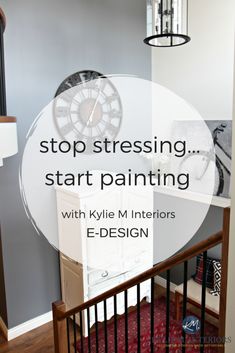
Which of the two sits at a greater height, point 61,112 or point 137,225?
point 61,112

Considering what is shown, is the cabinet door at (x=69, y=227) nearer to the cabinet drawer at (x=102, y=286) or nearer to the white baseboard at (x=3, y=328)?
the cabinet drawer at (x=102, y=286)

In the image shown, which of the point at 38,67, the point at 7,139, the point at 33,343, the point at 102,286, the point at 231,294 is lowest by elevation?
the point at 33,343

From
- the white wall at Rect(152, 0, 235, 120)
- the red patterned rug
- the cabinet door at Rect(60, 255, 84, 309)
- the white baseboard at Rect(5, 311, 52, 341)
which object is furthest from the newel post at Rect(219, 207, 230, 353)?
the white baseboard at Rect(5, 311, 52, 341)

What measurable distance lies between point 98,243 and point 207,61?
2033 mm

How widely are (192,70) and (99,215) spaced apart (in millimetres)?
1760

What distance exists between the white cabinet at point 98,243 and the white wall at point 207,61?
1.08 meters

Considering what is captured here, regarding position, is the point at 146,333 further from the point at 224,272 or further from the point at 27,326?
the point at 224,272

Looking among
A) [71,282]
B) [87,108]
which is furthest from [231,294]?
[87,108]

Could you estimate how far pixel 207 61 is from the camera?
2980mm

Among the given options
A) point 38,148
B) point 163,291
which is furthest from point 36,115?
point 163,291

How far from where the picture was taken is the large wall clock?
2.91 metres

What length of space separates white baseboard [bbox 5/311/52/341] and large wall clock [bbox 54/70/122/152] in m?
1.75

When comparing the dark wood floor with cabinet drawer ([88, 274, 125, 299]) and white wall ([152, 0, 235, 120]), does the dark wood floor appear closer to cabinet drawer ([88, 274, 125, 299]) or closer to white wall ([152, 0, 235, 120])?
cabinet drawer ([88, 274, 125, 299])

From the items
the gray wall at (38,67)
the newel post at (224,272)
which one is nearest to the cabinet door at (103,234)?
the gray wall at (38,67)
